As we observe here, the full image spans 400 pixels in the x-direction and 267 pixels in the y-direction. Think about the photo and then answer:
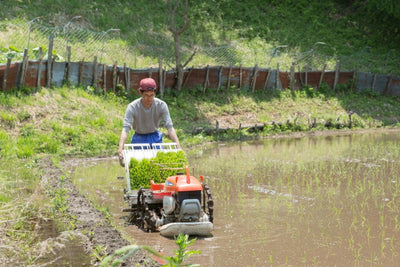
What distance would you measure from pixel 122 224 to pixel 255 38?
24053 millimetres

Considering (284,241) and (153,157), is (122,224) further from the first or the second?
(284,241)

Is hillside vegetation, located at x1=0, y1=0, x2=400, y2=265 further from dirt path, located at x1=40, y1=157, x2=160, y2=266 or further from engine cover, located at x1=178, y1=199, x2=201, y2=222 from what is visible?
engine cover, located at x1=178, y1=199, x2=201, y2=222

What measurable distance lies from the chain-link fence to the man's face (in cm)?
1086

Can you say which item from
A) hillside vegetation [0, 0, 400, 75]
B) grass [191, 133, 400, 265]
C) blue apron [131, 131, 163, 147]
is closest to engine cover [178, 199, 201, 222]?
grass [191, 133, 400, 265]

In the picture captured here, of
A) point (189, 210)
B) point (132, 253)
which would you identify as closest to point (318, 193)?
point (189, 210)

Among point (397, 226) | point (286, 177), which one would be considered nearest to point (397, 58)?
point (286, 177)

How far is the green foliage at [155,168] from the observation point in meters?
8.60

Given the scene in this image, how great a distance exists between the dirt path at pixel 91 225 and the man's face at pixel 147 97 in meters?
1.81

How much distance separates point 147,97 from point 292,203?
10.4 feet

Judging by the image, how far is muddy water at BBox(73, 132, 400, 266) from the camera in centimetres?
724

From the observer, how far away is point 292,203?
10.1m

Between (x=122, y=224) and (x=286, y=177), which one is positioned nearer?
(x=122, y=224)

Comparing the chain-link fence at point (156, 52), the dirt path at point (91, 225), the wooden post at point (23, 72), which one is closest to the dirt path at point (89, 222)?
the dirt path at point (91, 225)

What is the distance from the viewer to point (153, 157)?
349 inches
